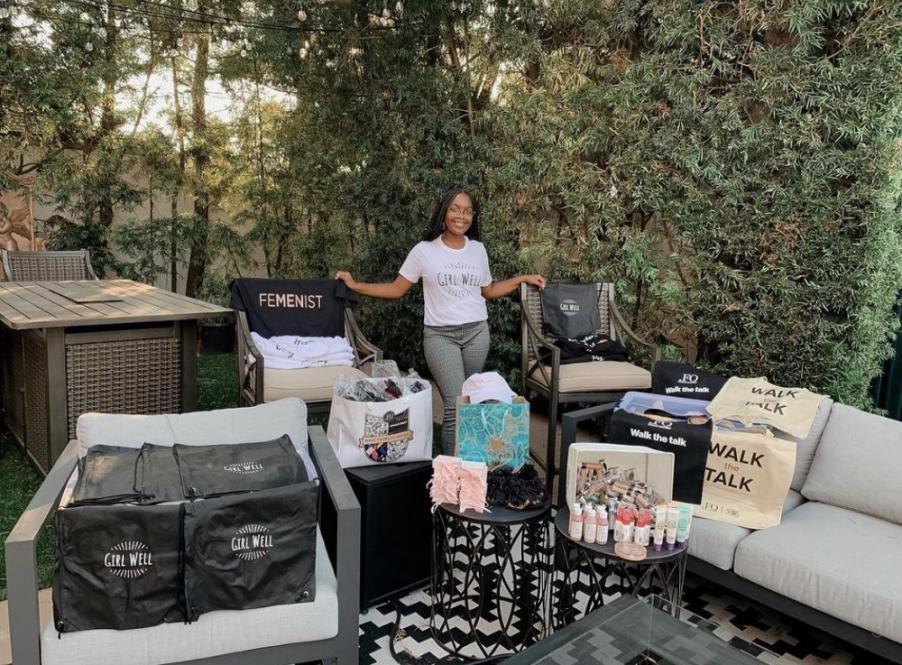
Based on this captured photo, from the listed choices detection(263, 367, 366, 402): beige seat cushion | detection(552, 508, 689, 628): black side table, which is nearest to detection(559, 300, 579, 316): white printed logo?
detection(263, 367, 366, 402): beige seat cushion

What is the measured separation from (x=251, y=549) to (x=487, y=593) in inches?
41.5

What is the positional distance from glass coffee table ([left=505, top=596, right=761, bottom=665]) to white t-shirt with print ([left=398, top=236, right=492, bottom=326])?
5.59ft

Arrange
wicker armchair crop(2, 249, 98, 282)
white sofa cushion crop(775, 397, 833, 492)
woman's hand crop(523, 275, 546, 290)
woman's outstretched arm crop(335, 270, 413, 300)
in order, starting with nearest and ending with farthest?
1. white sofa cushion crop(775, 397, 833, 492)
2. woman's outstretched arm crop(335, 270, 413, 300)
3. woman's hand crop(523, 275, 546, 290)
4. wicker armchair crop(2, 249, 98, 282)

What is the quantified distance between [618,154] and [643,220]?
0.41 meters

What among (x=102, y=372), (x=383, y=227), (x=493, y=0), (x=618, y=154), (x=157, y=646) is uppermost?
(x=493, y=0)

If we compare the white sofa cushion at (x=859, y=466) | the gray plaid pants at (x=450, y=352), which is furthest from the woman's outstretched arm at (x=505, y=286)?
the white sofa cushion at (x=859, y=466)

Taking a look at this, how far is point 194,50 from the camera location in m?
6.02

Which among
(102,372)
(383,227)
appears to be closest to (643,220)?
(383,227)

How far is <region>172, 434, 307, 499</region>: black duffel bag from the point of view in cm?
173

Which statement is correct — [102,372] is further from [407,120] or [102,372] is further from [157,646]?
[407,120]

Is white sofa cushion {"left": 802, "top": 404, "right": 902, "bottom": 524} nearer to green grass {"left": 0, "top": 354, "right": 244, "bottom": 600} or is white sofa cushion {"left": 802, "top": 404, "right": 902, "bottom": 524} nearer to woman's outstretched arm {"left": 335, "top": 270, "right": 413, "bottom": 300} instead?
woman's outstretched arm {"left": 335, "top": 270, "right": 413, "bottom": 300}

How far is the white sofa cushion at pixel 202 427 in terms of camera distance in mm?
1976

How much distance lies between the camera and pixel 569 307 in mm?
3895

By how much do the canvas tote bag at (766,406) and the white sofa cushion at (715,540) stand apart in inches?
14.2
